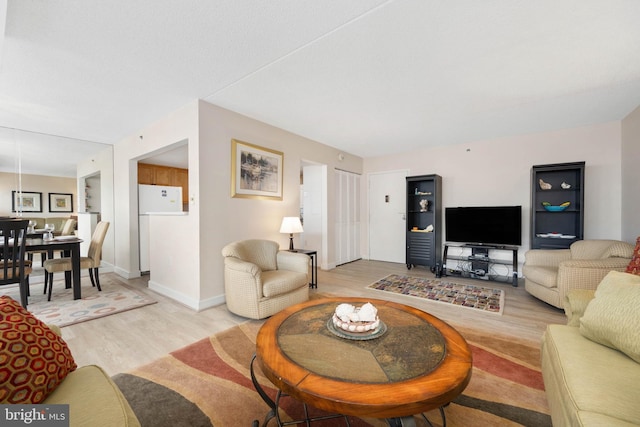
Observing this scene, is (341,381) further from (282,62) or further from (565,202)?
(565,202)

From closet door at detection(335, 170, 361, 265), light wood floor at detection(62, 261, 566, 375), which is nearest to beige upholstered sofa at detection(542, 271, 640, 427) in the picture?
light wood floor at detection(62, 261, 566, 375)

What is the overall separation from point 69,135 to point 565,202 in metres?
7.95

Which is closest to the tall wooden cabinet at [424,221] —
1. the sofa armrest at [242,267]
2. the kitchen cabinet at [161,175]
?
the sofa armrest at [242,267]

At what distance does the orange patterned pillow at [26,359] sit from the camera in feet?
2.73

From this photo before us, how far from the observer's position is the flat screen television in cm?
410

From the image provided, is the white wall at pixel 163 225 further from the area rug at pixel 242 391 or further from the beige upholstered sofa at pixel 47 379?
the beige upholstered sofa at pixel 47 379

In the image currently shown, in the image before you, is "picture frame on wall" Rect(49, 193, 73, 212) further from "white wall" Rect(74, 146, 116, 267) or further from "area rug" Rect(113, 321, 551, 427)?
"area rug" Rect(113, 321, 551, 427)

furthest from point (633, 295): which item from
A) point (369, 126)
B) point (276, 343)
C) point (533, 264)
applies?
point (369, 126)

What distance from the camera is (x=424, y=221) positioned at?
5.21 meters

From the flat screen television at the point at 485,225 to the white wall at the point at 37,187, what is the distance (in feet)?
21.9

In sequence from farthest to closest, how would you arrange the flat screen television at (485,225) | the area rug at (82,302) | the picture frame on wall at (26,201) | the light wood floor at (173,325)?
1. the flat screen television at (485,225)
2. the picture frame on wall at (26,201)
3. the area rug at (82,302)
4. the light wood floor at (173,325)

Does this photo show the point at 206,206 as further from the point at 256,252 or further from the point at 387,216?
the point at 387,216

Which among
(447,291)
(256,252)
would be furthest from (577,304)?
(256,252)

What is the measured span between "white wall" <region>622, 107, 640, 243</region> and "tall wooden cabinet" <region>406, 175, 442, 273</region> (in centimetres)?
234
